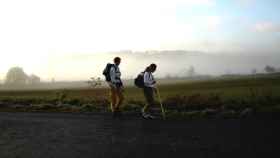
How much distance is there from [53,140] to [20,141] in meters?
0.85

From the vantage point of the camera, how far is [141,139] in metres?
7.82

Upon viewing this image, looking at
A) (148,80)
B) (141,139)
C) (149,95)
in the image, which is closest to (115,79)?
(148,80)

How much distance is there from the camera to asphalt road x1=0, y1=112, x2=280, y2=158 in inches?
252

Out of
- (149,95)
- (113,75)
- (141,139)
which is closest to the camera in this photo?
(141,139)

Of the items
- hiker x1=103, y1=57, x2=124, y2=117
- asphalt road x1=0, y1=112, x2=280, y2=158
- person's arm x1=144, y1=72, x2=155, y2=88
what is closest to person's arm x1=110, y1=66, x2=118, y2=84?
hiker x1=103, y1=57, x2=124, y2=117

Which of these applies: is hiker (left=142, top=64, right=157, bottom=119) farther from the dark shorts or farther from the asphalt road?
the asphalt road

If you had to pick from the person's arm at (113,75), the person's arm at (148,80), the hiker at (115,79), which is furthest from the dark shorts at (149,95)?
the person's arm at (113,75)

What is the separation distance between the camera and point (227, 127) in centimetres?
888

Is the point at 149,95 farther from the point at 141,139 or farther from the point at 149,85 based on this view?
the point at 141,139

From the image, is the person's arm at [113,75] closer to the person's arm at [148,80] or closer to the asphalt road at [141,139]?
the person's arm at [148,80]

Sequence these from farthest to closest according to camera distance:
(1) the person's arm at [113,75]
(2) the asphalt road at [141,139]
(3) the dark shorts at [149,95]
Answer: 1. (1) the person's arm at [113,75]
2. (3) the dark shorts at [149,95]
3. (2) the asphalt road at [141,139]

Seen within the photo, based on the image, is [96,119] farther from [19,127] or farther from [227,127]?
[227,127]

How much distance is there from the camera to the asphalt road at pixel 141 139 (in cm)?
639

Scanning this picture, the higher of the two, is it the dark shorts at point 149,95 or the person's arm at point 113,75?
the person's arm at point 113,75
